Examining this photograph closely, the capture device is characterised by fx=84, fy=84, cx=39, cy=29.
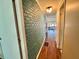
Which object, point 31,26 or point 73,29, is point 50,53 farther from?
point 73,29

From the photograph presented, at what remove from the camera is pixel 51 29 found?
13.1 meters

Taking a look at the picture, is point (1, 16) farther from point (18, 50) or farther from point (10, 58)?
point (10, 58)

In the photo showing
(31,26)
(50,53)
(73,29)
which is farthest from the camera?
(50,53)

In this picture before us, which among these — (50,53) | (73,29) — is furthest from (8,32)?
(50,53)

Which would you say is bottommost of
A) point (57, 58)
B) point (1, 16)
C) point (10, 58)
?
point (57, 58)

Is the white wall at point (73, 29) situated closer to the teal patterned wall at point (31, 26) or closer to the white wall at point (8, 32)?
the white wall at point (8, 32)

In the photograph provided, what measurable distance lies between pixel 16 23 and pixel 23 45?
37cm

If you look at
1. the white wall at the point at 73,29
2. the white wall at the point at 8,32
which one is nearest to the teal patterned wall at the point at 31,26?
the white wall at the point at 8,32

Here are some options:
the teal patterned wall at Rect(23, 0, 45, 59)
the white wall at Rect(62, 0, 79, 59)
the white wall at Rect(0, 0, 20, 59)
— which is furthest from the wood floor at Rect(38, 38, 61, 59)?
the white wall at Rect(62, 0, 79, 59)

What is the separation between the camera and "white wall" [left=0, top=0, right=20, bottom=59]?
42.3 inches

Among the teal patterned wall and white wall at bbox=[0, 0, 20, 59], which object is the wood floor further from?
white wall at bbox=[0, 0, 20, 59]

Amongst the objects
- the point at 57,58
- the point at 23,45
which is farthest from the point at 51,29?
the point at 23,45

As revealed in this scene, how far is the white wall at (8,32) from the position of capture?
1.07 metres

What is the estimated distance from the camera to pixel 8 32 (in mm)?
1161
